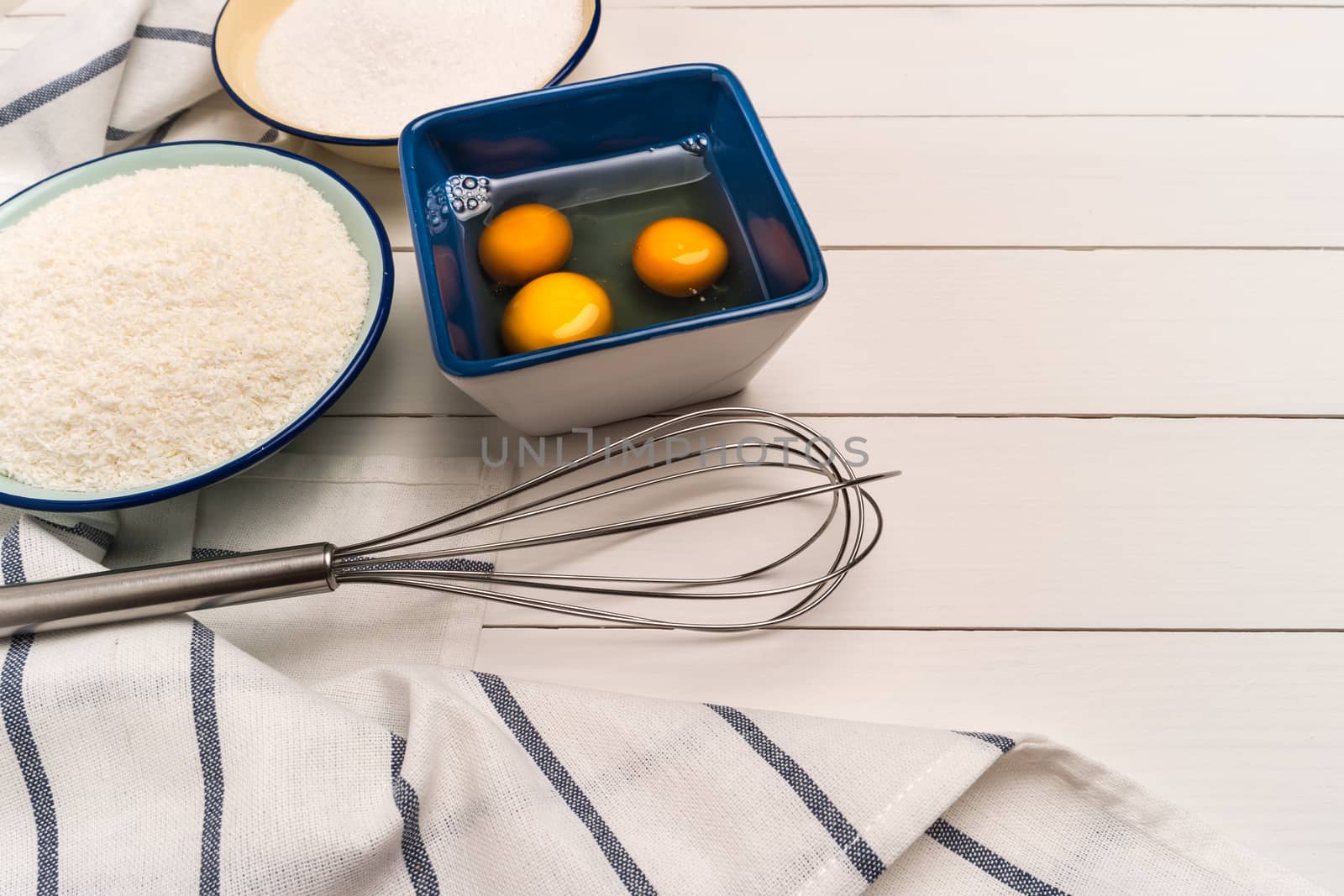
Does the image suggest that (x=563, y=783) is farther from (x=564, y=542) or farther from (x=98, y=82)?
(x=98, y=82)

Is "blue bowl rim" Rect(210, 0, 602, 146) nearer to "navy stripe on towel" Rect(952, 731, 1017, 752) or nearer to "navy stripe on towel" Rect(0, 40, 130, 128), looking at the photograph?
"navy stripe on towel" Rect(0, 40, 130, 128)

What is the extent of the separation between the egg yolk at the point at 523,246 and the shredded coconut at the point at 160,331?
66mm

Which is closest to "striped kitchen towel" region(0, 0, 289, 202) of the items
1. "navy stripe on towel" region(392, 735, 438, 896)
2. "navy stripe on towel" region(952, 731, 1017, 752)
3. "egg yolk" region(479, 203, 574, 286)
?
"egg yolk" region(479, 203, 574, 286)

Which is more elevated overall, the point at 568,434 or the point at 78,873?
the point at 568,434

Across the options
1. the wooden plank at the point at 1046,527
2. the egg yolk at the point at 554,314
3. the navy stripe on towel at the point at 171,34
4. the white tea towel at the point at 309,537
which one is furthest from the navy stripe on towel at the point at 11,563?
the navy stripe on towel at the point at 171,34

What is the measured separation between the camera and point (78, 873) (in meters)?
0.31

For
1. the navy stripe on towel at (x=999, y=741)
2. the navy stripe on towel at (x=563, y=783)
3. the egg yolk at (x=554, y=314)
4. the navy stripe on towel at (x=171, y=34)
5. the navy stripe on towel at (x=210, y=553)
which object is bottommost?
the navy stripe on towel at (x=563, y=783)

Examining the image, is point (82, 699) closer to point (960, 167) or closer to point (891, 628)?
point (891, 628)

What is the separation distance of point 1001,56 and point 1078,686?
0.47 m

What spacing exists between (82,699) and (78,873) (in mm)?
64

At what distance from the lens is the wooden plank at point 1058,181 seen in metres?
0.52

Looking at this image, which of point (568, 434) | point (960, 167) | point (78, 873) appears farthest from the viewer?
point (960, 167)

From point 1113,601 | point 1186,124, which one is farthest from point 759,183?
point 1186,124

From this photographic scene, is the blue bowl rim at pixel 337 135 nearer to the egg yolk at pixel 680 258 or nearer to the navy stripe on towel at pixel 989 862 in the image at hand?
the egg yolk at pixel 680 258
